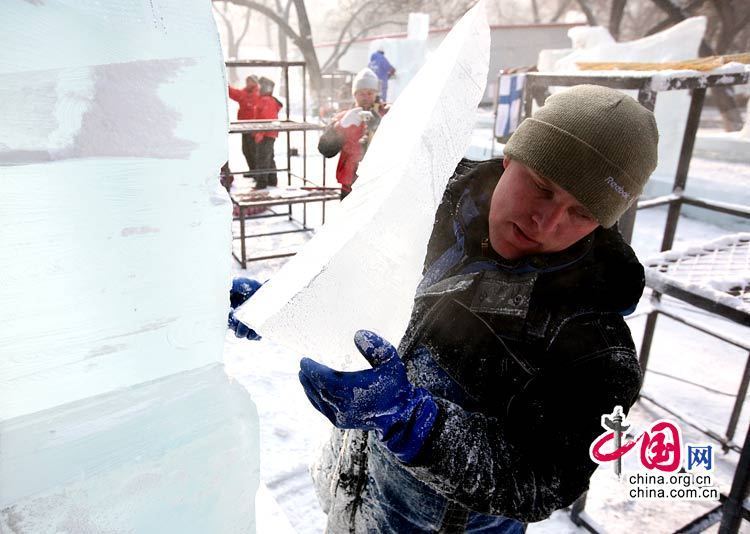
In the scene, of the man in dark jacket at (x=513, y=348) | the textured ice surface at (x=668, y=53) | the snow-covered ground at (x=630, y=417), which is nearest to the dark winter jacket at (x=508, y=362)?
the man in dark jacket at (x=513, y=348)

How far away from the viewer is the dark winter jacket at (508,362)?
1001 millimetres

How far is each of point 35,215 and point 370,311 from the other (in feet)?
1.71

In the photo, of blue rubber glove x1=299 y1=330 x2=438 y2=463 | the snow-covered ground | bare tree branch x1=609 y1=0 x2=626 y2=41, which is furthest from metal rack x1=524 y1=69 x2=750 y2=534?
bare tree branch x1=609 y1=0 x2=626 y2=41

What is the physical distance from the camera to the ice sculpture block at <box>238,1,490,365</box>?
2.75 ft

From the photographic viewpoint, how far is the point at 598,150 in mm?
1098

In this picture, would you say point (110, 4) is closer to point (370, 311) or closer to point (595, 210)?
point (370, 311)

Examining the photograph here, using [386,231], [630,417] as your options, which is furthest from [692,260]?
[386,231]

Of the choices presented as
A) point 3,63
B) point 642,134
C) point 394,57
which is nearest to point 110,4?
point 3,63

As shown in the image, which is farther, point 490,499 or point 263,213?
point 263,213

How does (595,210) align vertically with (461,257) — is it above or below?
above

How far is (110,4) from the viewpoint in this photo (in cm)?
67

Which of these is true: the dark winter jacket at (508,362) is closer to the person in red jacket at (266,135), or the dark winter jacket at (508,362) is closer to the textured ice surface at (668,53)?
the person in red jacket at (266,135)

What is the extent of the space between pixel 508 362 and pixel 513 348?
33mm

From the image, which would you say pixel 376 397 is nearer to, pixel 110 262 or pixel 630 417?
pixel 110 262
